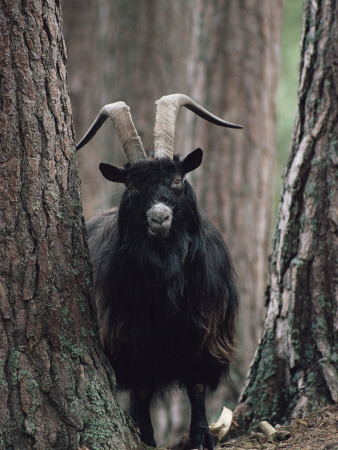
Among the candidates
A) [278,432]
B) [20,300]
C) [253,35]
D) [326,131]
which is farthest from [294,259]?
[253,35]

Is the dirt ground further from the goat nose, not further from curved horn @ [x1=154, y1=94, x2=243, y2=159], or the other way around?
curved horn @ [x1=154, y1=94, x2=243, y2=159]

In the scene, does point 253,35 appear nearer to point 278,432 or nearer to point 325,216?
point 325,216

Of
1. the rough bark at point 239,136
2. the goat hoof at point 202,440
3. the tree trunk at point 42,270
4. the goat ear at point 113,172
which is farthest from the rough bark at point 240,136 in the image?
the tree trunk at point 42,270

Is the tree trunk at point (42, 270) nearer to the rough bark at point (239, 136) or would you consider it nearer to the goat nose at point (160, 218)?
the goat nose at point (160, 218)

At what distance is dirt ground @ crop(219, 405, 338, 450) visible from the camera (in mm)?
4629

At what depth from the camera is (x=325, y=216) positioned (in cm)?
551

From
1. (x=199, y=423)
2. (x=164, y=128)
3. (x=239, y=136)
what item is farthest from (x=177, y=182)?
(x=239, y=136)

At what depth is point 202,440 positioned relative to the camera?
531 cm

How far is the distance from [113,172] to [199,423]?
2135 mm

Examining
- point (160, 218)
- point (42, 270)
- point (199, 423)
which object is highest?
point (160, 218)

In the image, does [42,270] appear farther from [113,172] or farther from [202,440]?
[202,440]

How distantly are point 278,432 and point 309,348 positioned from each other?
2.62 feet

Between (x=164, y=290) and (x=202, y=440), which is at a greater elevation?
(x=164, y=290)

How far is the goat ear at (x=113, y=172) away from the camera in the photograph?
5098 mm
